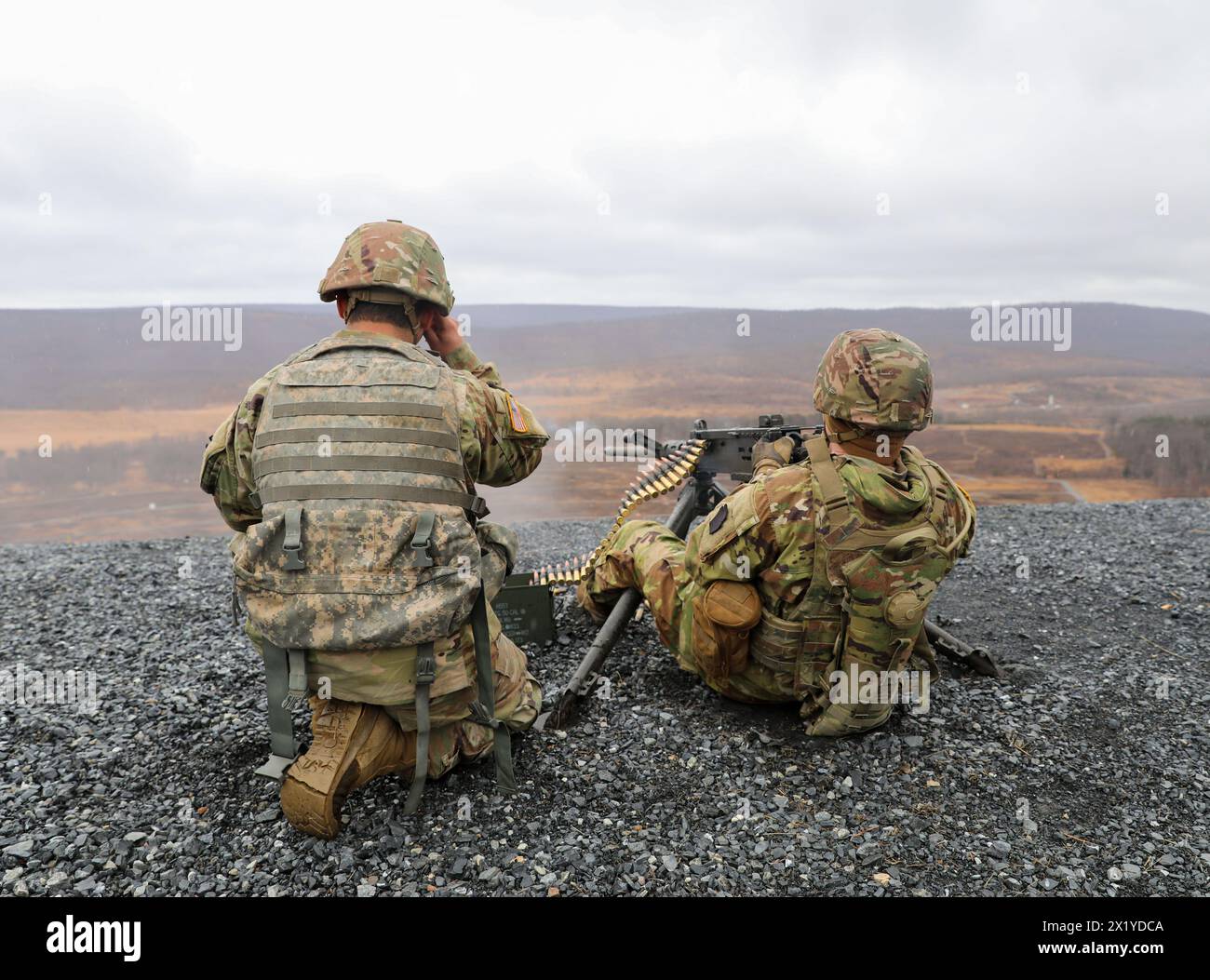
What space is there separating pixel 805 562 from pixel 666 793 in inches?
54.8

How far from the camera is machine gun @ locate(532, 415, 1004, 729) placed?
519cm

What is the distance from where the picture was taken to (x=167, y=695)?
537 centimetres

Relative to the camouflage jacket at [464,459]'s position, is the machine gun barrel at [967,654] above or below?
below

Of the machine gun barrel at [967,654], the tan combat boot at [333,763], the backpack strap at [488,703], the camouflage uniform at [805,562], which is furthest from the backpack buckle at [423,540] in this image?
the machine gun barrel at [967,654]

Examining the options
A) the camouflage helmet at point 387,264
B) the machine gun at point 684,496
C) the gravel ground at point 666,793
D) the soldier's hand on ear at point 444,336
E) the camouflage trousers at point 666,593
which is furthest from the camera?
the machine gun at point 684,496

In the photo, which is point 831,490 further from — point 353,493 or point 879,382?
point 353,493

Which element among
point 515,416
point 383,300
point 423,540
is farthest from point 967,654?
point 383,300

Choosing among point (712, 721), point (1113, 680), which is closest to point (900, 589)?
point (712, 721)

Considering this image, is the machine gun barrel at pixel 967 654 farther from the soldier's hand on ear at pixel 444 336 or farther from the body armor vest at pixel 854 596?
the soldier's hand on ear at pixel 444 336

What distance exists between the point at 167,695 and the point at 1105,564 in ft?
28.2

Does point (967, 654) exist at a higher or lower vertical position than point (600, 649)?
lower

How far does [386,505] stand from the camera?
3648 mm

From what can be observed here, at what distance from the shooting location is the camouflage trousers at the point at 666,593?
4750mm

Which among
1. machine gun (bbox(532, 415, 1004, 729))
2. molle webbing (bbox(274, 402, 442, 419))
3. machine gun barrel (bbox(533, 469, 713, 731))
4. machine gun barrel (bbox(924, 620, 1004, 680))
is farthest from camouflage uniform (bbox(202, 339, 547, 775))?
machine gun barrel (bbox(924, 620, 1004, 680))
